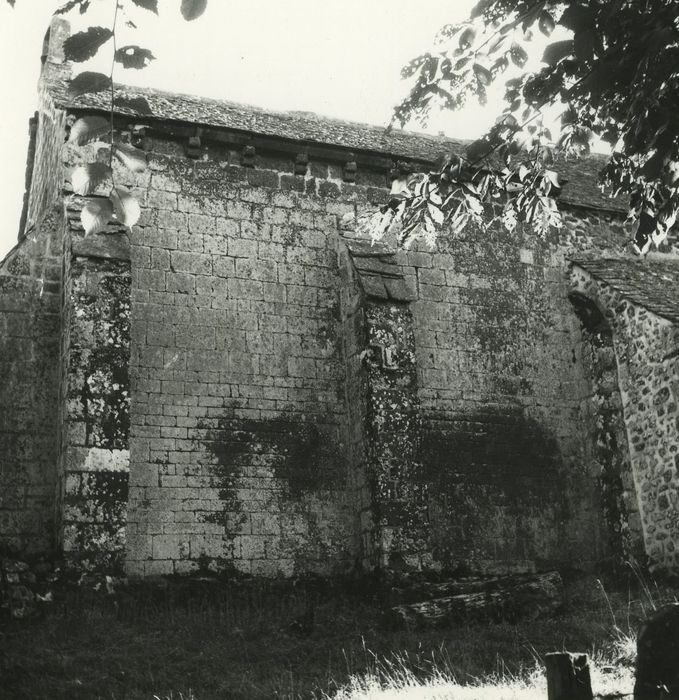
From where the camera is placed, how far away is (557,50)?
5.18 metres

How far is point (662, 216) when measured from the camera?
5.88 m

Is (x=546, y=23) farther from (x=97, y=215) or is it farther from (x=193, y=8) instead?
(x=97, y=215)

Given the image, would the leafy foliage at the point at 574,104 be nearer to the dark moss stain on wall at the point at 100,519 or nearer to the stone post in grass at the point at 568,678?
the stone post in grass at the point at 568,678

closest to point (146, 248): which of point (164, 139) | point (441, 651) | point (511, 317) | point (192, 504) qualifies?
point (164, 139)

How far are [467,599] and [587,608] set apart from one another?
155 cm

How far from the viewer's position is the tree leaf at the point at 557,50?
517 cm

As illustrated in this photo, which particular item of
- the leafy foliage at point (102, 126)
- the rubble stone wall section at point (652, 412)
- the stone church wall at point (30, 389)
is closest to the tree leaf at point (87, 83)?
the leafy foliage at point (102, 126)

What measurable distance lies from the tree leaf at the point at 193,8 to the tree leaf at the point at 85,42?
30 cm

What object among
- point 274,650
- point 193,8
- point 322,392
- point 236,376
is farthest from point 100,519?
point 193,8

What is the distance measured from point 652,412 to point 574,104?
7.76 metres

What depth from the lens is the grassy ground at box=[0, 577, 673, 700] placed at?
729cm

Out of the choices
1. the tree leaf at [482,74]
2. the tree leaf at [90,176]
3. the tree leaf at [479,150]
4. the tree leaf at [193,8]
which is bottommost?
the tree leaf at [90,176]

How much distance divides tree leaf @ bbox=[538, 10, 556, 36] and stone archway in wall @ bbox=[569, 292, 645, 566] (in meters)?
8.65

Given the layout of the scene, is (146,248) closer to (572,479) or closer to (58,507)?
(58,507)
